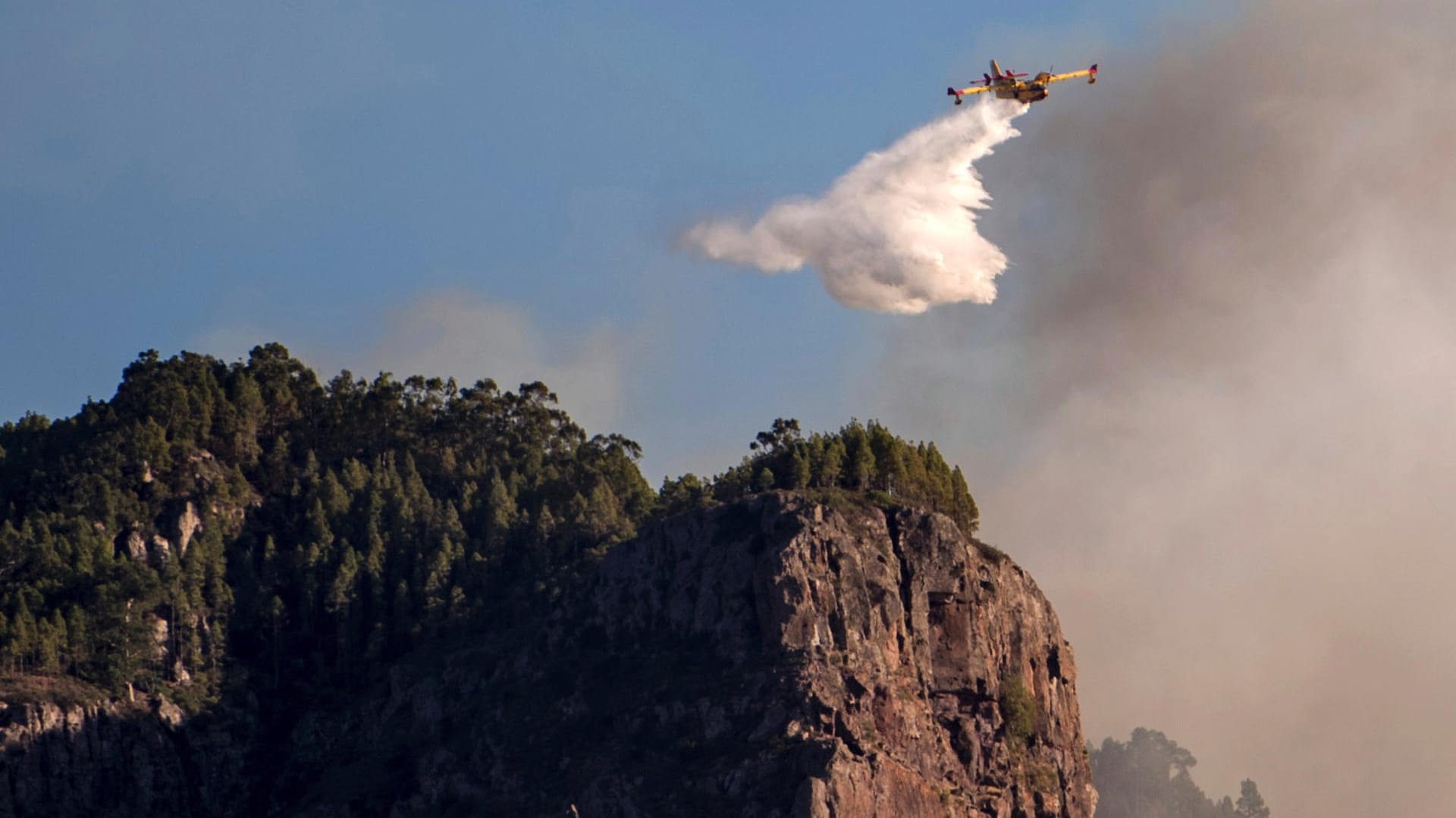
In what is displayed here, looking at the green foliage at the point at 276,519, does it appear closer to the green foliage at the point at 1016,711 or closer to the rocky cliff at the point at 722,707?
the rocky cliff at the point at 722,707

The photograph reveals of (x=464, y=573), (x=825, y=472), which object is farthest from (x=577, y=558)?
(x=825, y=472)

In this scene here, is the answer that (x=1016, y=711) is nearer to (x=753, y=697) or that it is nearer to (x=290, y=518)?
(x=753, y=697)

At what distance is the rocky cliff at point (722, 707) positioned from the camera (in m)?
119

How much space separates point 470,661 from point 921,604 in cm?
2482

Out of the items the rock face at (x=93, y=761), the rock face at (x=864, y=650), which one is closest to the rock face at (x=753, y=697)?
the rock face at (x=864, y=650)

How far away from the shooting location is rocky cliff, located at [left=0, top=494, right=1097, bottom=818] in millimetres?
118688

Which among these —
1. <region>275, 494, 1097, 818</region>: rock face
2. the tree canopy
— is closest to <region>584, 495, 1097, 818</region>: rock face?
<region>275, 494, 1097, 818</region>: rock face

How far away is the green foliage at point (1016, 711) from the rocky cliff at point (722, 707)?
0.14m

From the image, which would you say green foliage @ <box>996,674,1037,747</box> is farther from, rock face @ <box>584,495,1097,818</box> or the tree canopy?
the tree canopy

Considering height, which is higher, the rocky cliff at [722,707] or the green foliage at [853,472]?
the green foliage at [853,472]

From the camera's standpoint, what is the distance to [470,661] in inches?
5300

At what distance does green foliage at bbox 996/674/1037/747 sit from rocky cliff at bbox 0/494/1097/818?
14 centimetres

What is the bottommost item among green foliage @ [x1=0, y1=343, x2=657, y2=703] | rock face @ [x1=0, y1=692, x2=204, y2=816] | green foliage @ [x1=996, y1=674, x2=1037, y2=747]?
rock face @ [x1=0, y1=692, x2=204, y2=816]

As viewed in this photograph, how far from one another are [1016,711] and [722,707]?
21233mm
